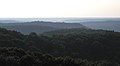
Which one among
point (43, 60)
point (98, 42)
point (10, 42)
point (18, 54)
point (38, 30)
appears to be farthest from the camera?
point (38, 30)

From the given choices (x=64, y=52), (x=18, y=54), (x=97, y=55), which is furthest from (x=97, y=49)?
(x=18, y=54)

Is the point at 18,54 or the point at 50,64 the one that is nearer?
the point at 50,64

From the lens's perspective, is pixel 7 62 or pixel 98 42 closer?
pixel 7 62

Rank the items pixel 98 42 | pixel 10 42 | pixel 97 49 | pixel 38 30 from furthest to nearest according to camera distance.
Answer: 1. pixel 38 30
2. pixel 98 42
3. pixel 97 49
4. pixel 10 42

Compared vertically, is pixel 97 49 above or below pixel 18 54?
below

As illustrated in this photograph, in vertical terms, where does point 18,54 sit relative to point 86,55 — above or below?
above

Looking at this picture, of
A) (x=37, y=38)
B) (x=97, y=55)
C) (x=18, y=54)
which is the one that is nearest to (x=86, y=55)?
(x=97, y=55)

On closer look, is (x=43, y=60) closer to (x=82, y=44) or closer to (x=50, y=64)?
(x=50, y=64)

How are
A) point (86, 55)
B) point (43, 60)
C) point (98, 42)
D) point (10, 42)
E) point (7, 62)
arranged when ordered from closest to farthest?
1. point (7, 62)
2. point (43, 60)
3. point (10, 42)
4. point (86, 55)
5. point (98, 42)

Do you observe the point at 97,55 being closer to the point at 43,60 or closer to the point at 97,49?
the point at 97,49
